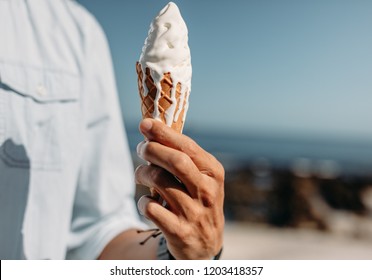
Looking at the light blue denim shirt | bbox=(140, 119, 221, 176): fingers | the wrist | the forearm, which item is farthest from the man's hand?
the light blue denim shirt

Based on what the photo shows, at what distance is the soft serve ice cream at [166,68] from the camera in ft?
5.10

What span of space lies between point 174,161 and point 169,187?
116 millimetres

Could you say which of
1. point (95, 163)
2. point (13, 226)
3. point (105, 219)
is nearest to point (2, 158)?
point (13, 226)

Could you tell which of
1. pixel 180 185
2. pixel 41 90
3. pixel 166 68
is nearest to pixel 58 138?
pixel 41 90

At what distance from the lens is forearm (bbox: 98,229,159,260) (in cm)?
186

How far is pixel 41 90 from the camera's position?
197 centimetres

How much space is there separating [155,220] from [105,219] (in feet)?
2.93

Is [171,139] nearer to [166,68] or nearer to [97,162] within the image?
[166,68]

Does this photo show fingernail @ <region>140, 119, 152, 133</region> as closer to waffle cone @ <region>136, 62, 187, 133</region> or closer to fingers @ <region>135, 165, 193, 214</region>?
fingers @ <region>135, 165, 193, 214</region>

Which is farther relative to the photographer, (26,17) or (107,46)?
(107,46)

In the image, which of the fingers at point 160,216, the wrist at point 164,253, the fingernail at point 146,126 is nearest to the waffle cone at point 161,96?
the fingernail at point 146,126
